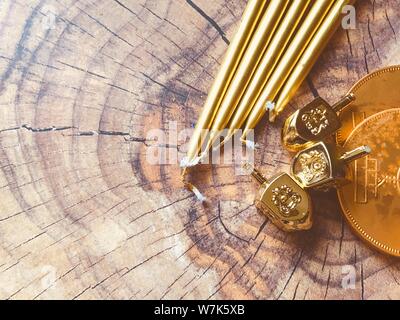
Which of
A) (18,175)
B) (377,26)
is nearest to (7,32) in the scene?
(18,175)

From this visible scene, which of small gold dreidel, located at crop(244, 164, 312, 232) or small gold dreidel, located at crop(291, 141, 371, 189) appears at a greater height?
small gold dreidel, located at crop(291, 141, 371, 189)

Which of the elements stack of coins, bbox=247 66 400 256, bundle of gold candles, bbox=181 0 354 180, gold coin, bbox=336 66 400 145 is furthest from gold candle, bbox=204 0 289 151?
gold coin, bbox=336 66 400 145

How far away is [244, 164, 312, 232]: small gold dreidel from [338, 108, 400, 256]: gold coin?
0.11 m

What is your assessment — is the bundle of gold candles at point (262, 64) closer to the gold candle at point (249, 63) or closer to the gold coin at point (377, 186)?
the gold candle at point (249, 63)

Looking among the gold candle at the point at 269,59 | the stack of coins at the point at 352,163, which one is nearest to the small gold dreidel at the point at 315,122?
the stack of coins at the point at 352,163

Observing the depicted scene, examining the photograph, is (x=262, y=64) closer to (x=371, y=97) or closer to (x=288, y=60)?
(x=288, y=60)

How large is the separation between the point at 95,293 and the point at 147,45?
0.52 meters

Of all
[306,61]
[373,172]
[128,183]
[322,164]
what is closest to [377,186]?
[373,172]

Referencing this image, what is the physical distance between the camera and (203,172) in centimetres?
120

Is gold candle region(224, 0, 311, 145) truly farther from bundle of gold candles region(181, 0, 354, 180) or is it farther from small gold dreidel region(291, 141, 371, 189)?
small gold dreidel region(291, 141, 371, 189)

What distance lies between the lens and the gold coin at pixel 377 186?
3.96 feet

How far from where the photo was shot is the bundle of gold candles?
1168mm

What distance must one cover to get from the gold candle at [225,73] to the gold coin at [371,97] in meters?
0.27
